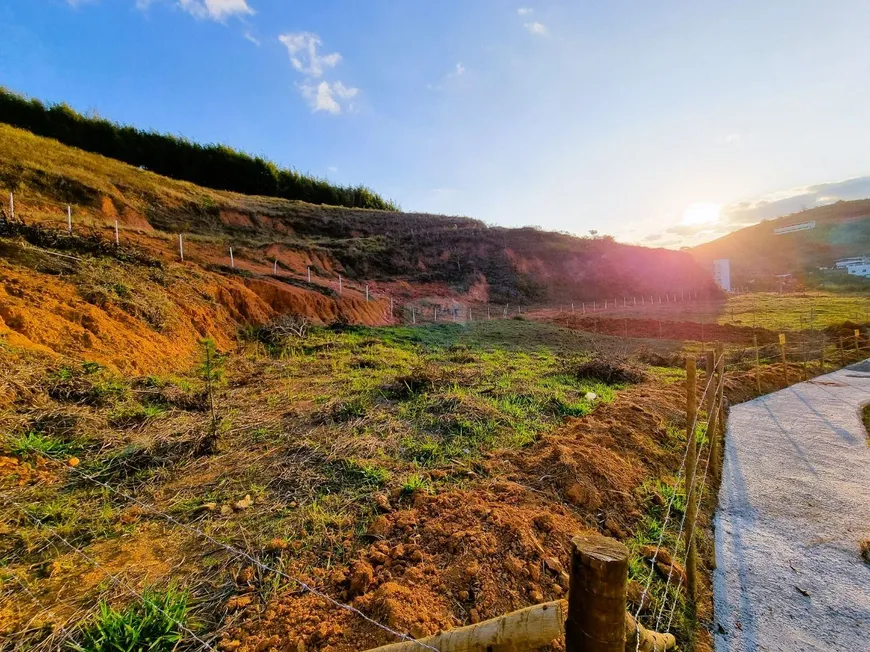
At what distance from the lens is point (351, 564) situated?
8.49 ft

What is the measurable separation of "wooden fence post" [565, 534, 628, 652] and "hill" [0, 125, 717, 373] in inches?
327

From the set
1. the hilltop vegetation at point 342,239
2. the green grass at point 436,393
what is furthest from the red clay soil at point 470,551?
the hilltop vegetation at point 342,239

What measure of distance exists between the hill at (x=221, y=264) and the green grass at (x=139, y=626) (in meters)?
6.19

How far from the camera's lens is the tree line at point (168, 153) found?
87.1 ft

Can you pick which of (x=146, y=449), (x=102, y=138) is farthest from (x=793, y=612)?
(x=102, y=138)

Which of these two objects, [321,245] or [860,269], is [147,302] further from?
[860,269]

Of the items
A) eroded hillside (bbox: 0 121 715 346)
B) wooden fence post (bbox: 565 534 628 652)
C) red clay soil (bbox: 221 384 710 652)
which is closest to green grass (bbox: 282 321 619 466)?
red clay soil (bbox: 221 384 710 652)

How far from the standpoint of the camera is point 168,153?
104 ft

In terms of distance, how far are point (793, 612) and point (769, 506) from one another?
5.43 ft

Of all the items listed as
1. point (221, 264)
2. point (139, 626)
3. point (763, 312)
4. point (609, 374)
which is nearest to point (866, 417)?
point (609, 374)

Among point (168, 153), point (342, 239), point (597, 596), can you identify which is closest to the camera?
point (597, 596)

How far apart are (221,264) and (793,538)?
1626 centimetres

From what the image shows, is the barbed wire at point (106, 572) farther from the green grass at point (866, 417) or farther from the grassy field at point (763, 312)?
the grassy field at point (763, 312)

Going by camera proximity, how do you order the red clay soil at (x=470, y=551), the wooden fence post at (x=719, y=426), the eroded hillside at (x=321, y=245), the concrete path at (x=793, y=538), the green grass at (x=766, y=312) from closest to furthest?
the red clay soil at (x=470, y=551) < the concrete path at (x=793, y=538) < the wooden fence post at (x=719, y=426) < the eroded hillside at (x=321, y=245) < the green grass at (x=766, y=312)
